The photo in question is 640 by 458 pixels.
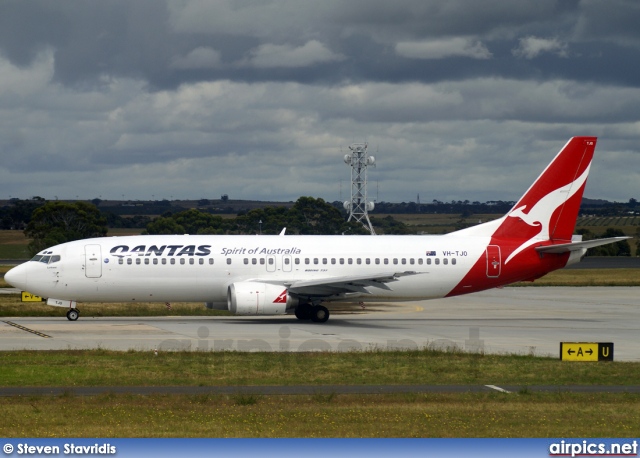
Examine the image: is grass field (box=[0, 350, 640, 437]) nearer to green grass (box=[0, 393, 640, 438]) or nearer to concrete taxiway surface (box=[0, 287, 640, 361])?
green grass (box=[0, 393, 640, 438])

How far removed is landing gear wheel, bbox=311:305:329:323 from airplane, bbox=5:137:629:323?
0.05m

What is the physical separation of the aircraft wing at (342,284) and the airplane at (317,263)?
46mm

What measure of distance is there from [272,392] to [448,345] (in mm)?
13148

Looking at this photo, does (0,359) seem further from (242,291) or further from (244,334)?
(242,291)

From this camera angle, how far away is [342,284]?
142 feet

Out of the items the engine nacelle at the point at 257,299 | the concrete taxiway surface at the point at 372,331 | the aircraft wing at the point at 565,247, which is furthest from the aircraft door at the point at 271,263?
the aircraft wing at the point at 565,247

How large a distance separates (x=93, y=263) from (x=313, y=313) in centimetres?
1035

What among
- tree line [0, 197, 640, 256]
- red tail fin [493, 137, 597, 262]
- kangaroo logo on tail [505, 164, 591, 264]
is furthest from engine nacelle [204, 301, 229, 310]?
tree line [0, 197, 640, 256]

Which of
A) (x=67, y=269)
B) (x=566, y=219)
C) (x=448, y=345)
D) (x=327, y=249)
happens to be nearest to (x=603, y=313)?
(x=566, y=219)

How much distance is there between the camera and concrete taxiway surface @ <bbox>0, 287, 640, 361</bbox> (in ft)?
111

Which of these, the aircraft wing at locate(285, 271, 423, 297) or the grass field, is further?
the aircraft wing at locate(285, 271, 423, 297)

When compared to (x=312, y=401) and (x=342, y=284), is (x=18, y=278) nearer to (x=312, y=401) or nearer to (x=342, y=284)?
(x=342, y=284)

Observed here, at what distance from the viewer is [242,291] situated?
141 feet

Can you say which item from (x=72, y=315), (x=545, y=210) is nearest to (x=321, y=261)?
(x=545, y=210)
